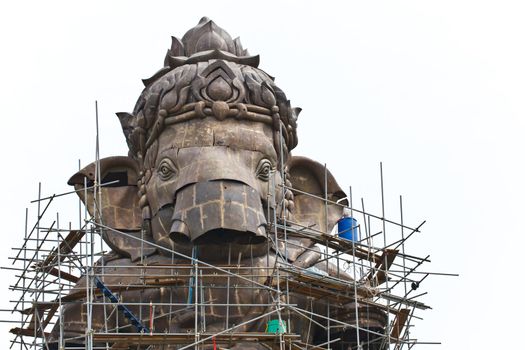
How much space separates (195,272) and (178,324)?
45.8 inches

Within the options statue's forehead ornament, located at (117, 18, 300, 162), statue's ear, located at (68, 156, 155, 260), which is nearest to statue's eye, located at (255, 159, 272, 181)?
statue's forehead ornament, located at (117, 18, 300, 162)

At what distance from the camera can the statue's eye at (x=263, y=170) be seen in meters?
35.1

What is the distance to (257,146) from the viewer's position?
3531 centimetres

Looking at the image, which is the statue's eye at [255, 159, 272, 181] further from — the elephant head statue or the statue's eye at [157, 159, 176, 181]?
the statue's eye at [157, 159, 176, 181]

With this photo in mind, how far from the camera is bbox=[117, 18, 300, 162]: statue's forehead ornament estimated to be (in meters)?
35.6

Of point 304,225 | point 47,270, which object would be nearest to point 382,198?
point 304,225

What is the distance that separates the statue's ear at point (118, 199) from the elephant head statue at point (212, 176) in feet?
0.06

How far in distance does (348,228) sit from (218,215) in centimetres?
332

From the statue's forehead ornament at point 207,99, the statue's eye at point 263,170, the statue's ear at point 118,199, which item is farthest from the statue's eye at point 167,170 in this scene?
the statue's eye at point 263,170

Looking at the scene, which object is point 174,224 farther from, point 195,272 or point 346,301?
point 346,301

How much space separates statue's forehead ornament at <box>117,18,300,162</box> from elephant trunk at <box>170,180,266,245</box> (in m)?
1.81

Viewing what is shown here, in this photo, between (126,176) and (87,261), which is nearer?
(87,261)

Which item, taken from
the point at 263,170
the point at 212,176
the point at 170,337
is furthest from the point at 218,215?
the point at 170,337

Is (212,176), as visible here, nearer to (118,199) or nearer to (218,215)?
(218,215)
